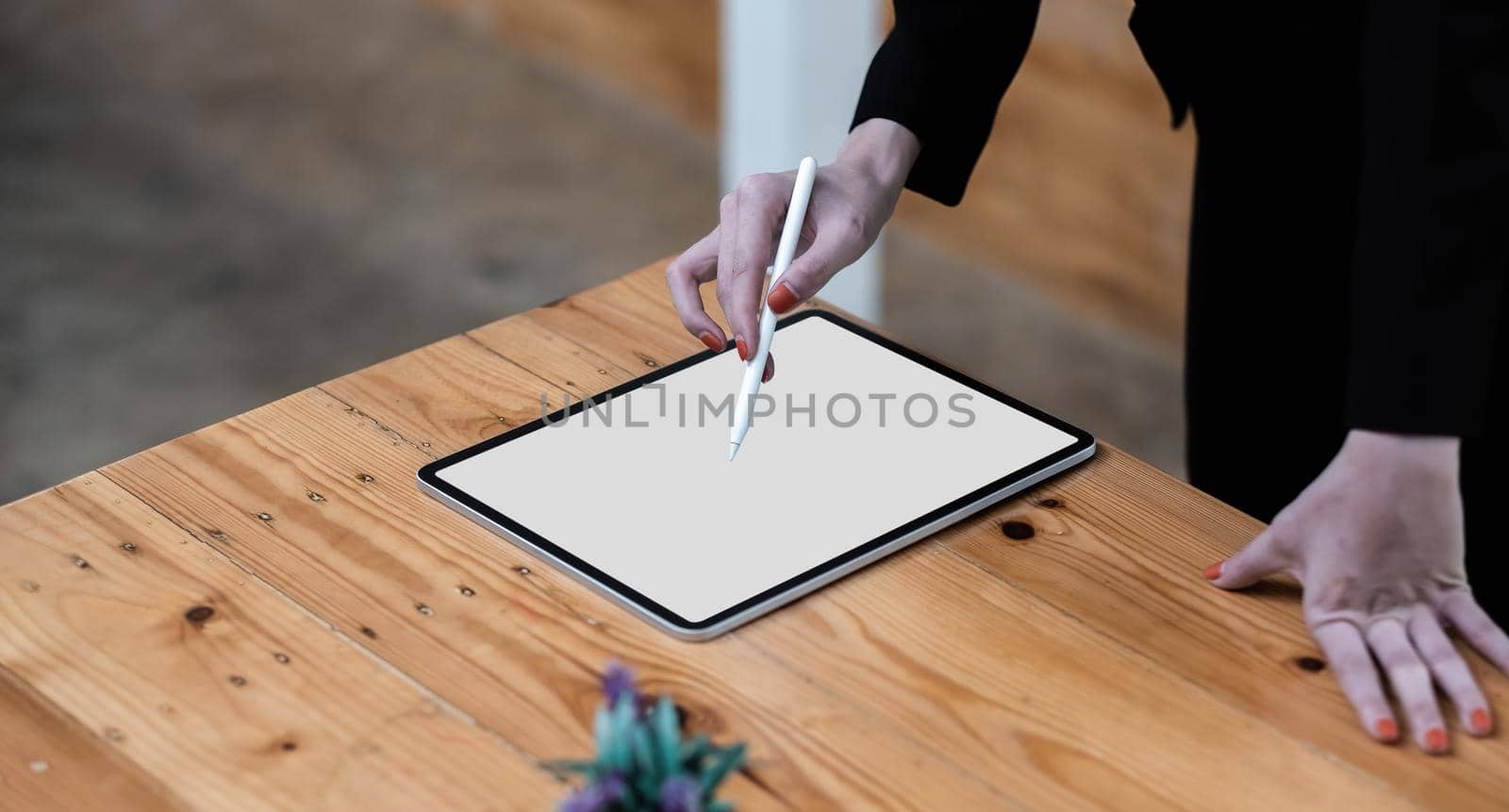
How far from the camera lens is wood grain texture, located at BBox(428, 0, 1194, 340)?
251 centimetres

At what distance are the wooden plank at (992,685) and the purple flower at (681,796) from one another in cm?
22

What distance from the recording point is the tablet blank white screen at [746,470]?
1.00m

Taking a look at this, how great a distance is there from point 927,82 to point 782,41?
84 centimetres

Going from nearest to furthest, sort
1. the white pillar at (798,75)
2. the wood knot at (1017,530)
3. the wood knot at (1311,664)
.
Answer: the wood knot at (1311,664) < the wood knot at (1017,530) < the white pillar at (798,75)

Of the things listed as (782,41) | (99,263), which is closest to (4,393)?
(99,263)

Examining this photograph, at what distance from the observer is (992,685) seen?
2.98 ft

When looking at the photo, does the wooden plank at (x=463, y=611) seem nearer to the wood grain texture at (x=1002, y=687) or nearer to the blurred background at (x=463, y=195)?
the wood grain texture at (x=1002, y=687)

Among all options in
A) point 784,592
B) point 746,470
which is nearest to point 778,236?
point 746,470

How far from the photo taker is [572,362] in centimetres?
123

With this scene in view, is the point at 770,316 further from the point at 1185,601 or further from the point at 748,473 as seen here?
the point at 1185,601

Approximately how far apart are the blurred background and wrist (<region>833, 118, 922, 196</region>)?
0.82 meters

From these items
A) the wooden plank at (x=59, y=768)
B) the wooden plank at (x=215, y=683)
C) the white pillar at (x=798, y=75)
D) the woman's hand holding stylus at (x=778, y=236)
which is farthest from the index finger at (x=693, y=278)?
the white pillar at (x=798, y=75)

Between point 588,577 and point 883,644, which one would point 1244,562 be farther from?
point 588,577

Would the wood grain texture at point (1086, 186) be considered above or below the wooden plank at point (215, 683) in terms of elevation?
below
